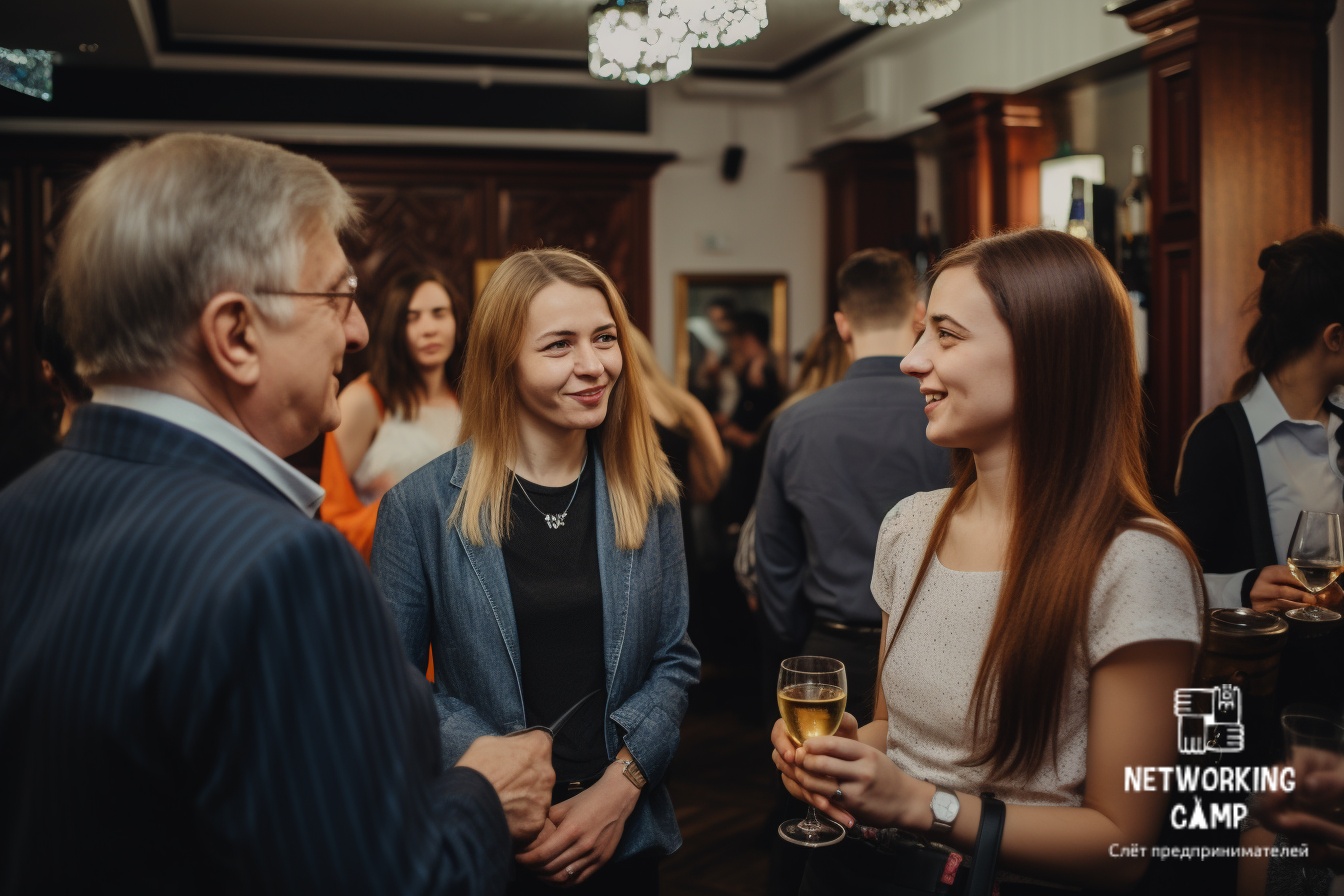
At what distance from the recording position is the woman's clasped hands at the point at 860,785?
125 centimetres

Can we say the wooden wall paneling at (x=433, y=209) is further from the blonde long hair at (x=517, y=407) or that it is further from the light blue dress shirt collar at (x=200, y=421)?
the light blue dress shirt collar at (x=200, y=421)

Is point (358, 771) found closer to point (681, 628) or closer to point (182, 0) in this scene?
point (681, 628)

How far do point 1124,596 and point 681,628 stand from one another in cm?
87

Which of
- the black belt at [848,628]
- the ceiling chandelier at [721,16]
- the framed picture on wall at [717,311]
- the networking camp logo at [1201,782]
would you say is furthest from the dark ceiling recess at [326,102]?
the networking camp logo at [1201,782]

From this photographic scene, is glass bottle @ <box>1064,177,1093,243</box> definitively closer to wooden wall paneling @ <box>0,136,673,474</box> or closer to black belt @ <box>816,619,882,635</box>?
black belt @ <box>816,619,882,635</box>

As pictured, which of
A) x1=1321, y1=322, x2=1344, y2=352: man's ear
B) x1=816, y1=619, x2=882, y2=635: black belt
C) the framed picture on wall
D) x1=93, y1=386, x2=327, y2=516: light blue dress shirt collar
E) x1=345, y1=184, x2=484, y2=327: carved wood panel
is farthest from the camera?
the framed picture on wall

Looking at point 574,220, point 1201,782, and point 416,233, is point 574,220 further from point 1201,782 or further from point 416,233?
point 1201,782

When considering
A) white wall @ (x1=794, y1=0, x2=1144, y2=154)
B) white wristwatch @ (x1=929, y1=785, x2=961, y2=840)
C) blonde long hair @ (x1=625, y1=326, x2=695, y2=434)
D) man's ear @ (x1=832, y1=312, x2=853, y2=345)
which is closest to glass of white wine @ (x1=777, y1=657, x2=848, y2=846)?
white wristwatch @ (x1=929, y1=785, x2=961, y2=840)

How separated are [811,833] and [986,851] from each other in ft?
1.34

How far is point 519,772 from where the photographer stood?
1282mm

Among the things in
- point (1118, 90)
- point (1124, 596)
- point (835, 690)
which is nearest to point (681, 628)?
point (835, 690)

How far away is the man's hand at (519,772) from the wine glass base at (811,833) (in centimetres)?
45

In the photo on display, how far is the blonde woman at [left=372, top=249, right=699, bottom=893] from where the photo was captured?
1766 mm

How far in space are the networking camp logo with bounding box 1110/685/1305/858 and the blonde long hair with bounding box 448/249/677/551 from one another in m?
0.92
